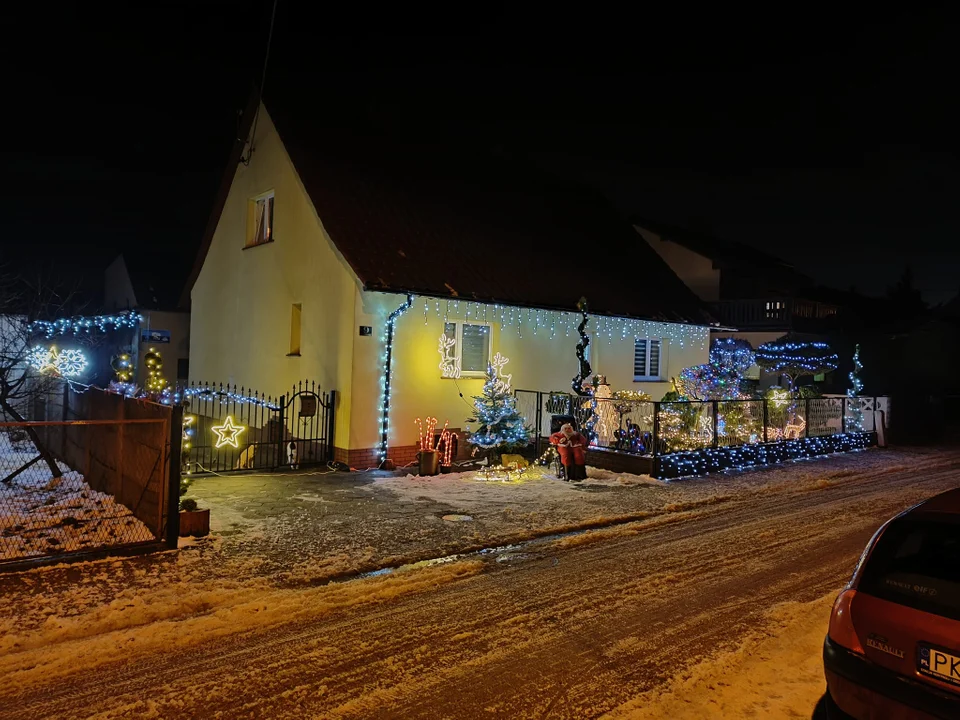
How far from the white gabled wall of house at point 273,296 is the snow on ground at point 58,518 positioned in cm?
Result: 423

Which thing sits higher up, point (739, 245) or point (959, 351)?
point (739, 245)

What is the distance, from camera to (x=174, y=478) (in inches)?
271

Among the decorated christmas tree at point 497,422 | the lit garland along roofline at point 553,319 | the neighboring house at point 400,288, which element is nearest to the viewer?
the decorated christmas tree at point 497,422

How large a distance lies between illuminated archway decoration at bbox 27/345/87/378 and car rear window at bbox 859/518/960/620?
12.6m

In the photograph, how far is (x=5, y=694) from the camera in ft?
13.0

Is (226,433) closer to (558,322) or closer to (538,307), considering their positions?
(538,307)

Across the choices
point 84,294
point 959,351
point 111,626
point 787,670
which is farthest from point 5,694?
point 959,351

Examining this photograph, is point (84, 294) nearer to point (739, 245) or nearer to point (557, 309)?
point (557, 309)

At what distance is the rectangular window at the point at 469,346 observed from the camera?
13396 mm

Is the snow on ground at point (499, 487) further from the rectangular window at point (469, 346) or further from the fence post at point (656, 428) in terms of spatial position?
the rectangular window at point (469, 346)

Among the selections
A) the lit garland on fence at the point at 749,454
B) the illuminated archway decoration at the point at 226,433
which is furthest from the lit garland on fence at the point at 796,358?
the illuminated archway decoration at the point at 226,433

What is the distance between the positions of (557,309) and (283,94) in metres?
7.79

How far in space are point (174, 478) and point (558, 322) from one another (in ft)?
32.1

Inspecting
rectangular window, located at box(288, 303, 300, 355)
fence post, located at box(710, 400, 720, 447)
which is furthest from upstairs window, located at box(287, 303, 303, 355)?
fence post, located at box(710, 400, 720, 447)
